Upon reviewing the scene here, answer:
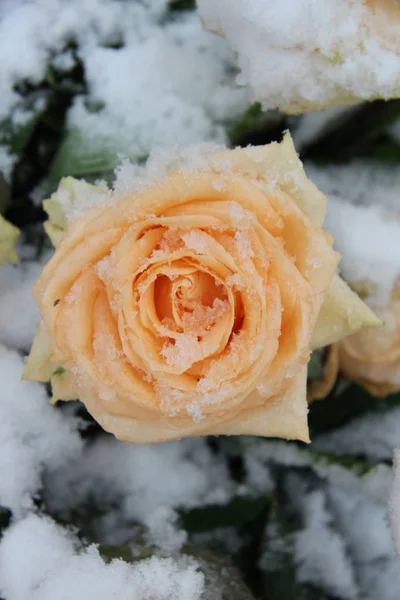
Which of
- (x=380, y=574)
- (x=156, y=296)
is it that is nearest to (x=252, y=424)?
(x=156, y=296)

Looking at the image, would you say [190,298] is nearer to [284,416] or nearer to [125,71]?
[284,416]

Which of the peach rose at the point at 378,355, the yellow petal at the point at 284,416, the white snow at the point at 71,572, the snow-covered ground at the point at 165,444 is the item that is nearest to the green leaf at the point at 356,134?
the snow-covered ground at the point at 165,444

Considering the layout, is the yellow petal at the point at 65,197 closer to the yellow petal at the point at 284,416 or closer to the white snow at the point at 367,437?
the yellow petal at the point at 284,416

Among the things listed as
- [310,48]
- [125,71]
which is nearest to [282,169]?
[310,48]

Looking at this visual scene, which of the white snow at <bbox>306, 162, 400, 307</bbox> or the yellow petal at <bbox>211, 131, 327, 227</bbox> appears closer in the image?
the yellow petal at <bbox>211, 131, 327, 227</bbox>

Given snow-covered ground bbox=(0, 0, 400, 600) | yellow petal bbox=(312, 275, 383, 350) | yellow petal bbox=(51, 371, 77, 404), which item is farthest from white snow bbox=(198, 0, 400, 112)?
yellow petal bbox=(51, 371, 77, 404)

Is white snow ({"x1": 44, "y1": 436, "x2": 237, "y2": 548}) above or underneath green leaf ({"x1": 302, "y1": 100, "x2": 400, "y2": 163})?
underneath

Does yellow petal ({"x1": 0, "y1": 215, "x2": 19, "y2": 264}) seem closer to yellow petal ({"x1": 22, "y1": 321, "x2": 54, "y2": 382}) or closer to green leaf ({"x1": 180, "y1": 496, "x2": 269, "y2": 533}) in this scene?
yellow petal ({"x1": 22, "y1": 321, "x2": 54, "y2": 382})
